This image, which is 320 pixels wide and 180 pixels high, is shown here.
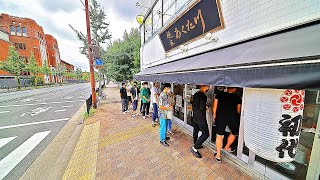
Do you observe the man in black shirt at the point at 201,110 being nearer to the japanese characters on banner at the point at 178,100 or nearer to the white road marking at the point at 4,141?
the japanese characters on banner at the point at 178,100

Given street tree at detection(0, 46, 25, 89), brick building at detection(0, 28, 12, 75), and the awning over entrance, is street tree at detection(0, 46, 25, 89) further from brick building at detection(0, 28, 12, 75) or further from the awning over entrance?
the awning over entrance

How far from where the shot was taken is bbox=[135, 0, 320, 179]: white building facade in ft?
4.42

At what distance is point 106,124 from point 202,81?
510 cm

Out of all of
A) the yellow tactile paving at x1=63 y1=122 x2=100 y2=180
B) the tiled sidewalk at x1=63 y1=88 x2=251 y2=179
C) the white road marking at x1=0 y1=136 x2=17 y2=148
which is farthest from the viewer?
the white road marking at x1=0 y1=136 x2=17 y2=148

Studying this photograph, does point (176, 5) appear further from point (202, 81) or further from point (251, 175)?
point (251, 175)

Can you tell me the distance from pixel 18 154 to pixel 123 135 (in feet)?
10.4

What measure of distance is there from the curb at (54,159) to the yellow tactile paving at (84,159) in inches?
8.5

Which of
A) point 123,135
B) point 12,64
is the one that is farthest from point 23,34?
point 123,135

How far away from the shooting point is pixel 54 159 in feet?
12.0

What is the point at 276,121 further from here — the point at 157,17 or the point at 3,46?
the point at 3,46

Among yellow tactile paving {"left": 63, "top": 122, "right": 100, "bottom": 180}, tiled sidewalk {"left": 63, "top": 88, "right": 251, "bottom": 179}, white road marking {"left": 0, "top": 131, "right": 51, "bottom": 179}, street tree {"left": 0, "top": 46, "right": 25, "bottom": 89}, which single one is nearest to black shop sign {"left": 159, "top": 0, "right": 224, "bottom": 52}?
tiled sidewalk {"left": 63, "top": 88, "right": 251, "bottom": 179}

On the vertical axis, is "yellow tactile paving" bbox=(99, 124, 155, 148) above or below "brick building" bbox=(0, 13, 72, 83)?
below

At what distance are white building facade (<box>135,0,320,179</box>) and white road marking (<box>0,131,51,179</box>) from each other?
15.9 feet

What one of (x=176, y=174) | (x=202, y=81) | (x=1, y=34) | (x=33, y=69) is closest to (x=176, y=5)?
(x=202, y=81)
